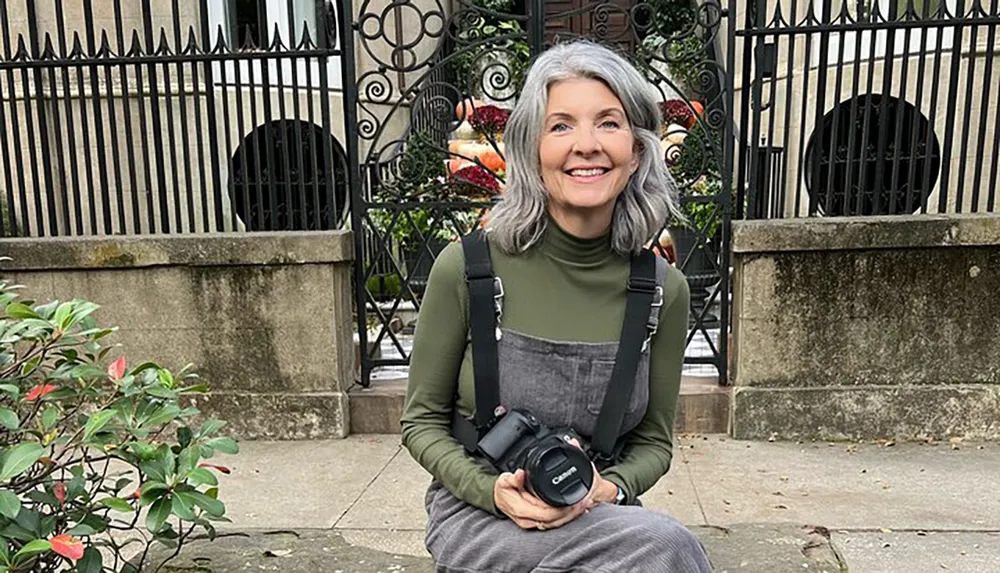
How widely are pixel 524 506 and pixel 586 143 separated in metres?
0.88

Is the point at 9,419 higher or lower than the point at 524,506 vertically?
higher

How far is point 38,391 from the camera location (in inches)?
84.0

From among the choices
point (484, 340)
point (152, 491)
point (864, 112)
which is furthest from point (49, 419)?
point (864, 112)

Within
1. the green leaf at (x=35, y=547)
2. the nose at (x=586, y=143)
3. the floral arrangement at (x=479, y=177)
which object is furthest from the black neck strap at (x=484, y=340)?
the floral arrangement at (x=479, y=177)

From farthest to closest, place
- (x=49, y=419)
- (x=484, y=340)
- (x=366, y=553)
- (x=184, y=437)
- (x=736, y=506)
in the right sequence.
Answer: (x=736, y=506) < (x=366, y=553) < (x=184, y=437) < (x=49, y=419) < (x=484, y=340)

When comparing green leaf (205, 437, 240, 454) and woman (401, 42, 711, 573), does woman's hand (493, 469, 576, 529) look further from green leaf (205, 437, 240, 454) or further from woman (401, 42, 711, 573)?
green leaf (205, 437, 240, 454)

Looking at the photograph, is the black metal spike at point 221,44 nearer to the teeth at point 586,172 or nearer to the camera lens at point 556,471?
the teeth at point 586,172

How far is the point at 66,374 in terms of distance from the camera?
2223 millimetres

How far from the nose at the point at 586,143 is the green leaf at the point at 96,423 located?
143 centimetres

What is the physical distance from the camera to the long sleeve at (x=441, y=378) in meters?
1.96

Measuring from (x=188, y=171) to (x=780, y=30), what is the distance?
352cm

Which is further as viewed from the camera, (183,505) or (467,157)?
(467,157)

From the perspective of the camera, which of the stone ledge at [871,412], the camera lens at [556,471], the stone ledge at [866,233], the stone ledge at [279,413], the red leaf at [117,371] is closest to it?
the camera lens at [556,471]

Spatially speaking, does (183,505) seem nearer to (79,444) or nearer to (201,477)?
(201,477)
